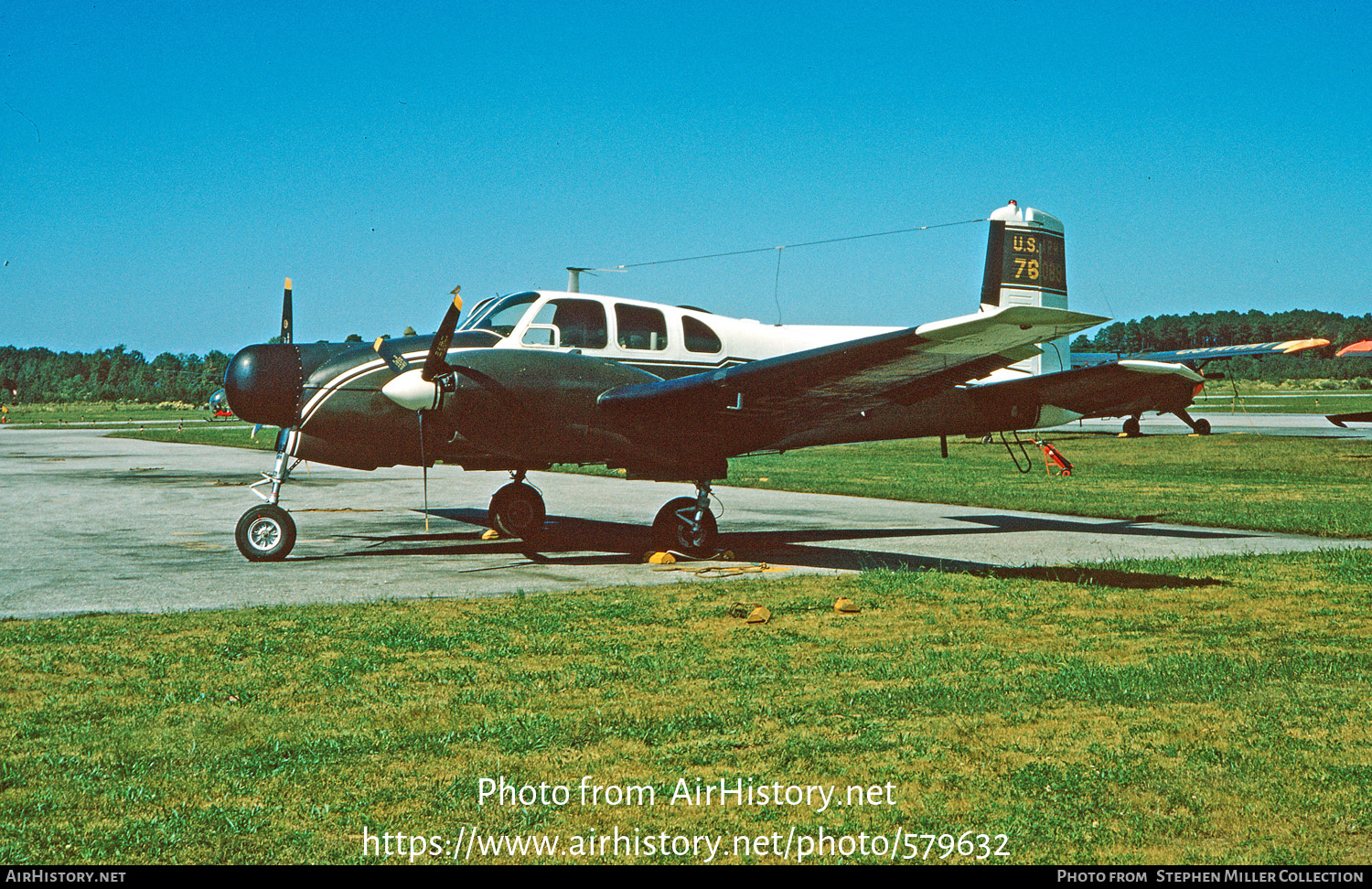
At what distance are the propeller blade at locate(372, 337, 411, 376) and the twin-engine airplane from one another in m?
0.02

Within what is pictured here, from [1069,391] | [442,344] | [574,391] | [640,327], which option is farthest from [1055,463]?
[442,344]

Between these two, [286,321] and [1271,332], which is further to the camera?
[1271,332]

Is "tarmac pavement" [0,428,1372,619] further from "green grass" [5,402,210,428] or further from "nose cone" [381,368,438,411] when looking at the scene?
"green grass" [5,402,210,428]

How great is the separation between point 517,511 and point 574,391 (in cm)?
295

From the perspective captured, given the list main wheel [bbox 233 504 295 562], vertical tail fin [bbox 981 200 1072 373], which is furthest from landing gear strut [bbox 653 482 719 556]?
vertical tail fin [bbox 981 200 1072 373]

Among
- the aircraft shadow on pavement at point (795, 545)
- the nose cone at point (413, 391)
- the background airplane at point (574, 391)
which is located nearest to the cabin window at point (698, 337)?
the background airplane at point (574, 391)

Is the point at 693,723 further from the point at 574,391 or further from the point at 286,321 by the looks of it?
the point at 286,321

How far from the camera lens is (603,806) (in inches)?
174

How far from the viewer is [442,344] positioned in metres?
10.9

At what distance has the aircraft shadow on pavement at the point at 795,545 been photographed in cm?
1088

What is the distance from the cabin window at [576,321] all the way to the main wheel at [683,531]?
2289 mm

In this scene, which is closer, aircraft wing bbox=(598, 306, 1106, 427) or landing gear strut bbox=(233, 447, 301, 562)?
aircraft wing bbox=(598, 306, 1106, 427)

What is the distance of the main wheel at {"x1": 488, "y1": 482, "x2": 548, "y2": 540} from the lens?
14.1 meters
